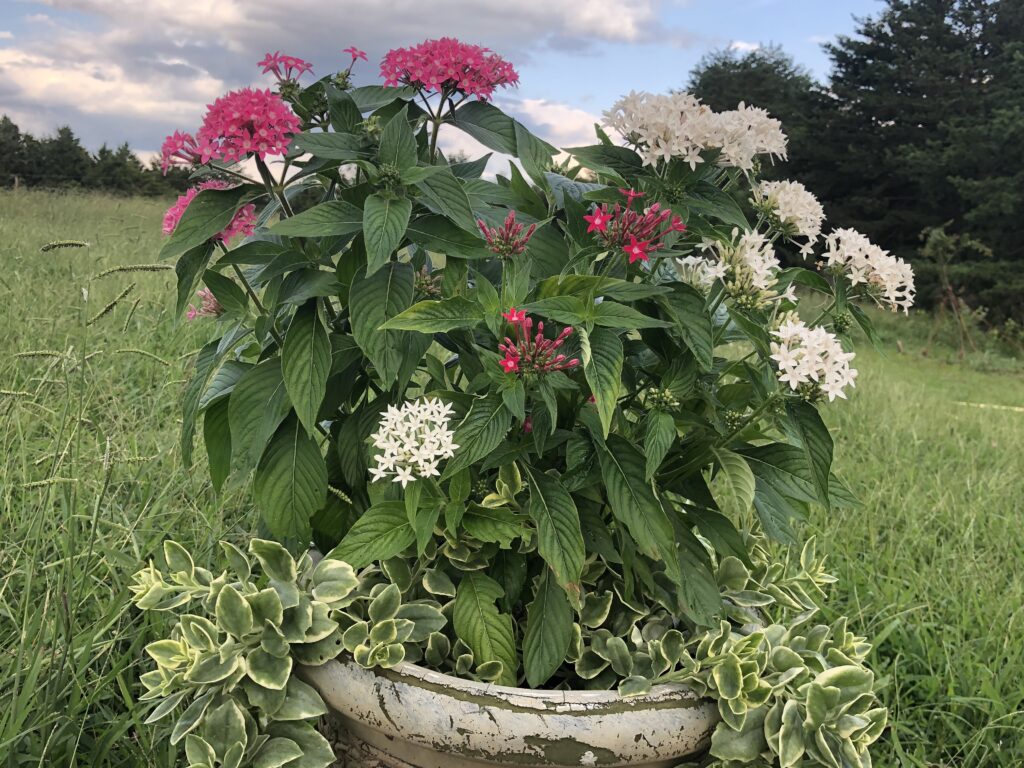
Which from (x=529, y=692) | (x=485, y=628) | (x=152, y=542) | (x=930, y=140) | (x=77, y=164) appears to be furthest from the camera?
(x=77, y=164)

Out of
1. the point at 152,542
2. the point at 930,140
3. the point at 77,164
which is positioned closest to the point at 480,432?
the point at 152,542

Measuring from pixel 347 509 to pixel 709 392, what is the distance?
2.27ft

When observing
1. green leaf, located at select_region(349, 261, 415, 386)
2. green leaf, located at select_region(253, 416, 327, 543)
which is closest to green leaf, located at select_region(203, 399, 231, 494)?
green leaf, located at select_region(253, 416, 327, 543)

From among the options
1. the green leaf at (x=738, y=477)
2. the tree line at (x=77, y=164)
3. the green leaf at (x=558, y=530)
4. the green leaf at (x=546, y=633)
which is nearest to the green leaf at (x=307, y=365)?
the green leaf at (x=558, y=530)

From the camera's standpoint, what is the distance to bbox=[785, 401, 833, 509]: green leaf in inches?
45.6

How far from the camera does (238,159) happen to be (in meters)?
1.21

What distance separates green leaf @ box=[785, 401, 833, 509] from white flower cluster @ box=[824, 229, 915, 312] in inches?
9.4

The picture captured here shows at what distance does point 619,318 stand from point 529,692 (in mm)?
537

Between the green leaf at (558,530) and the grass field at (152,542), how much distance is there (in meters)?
0.72

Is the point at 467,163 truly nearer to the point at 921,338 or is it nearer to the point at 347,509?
the point at 347,509

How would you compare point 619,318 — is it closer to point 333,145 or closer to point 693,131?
point 693,131

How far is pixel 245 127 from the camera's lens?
121 cm

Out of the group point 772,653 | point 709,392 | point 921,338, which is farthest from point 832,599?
point 921,338

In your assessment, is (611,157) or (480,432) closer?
(480,432)
